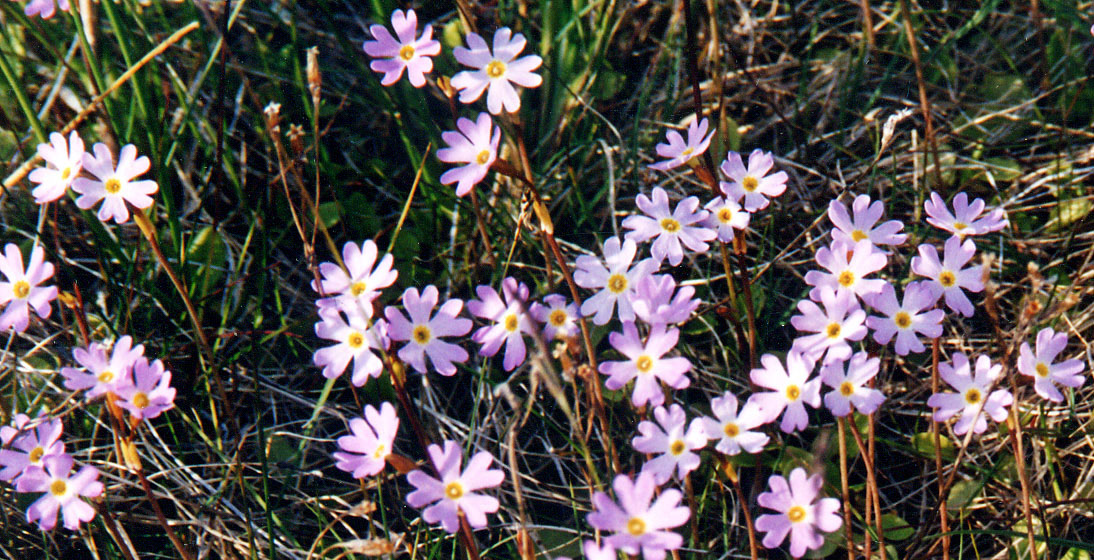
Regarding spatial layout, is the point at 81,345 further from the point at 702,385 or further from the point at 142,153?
the point at 702,385

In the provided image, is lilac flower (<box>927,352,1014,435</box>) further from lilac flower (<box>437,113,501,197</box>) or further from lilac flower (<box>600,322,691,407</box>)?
lilac flower (<box>437,113,501,197</box>)

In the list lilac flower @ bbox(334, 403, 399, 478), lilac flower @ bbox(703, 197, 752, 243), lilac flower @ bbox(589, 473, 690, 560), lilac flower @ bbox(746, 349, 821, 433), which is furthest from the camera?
lilac flower @ bbox(703, 197, 752, 243)

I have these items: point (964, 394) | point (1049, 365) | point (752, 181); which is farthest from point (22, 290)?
point (1049, 365)

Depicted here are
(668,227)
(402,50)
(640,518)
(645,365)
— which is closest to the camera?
(640,518)

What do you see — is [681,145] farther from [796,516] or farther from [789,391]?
[796,516]

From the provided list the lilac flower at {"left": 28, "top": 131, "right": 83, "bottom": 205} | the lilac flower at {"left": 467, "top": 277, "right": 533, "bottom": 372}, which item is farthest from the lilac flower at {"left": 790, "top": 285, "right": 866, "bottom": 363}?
the lilac flower at {"left": 28, "top": 131, "right": 83, "bottom": 205}
